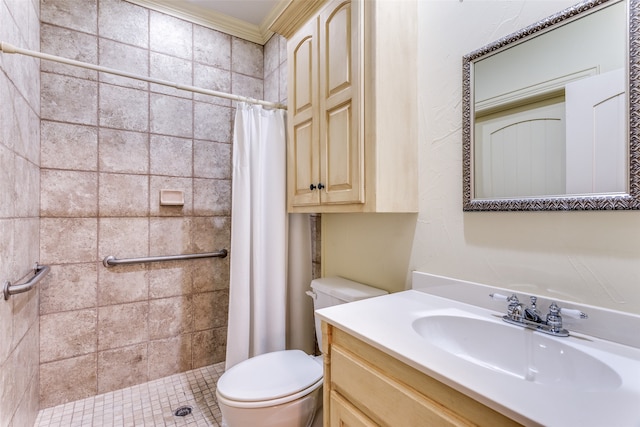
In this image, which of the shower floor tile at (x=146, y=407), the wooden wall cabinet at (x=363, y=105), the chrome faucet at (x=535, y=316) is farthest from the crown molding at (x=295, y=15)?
the shower floor tile at (x=146, y=407)

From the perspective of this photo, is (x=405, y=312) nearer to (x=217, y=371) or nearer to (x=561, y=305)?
(x=561, y=305)

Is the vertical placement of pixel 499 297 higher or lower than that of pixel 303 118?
lower

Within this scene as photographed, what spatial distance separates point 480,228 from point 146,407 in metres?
1.99

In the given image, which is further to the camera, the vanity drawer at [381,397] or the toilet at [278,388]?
the toilet at [278,388]

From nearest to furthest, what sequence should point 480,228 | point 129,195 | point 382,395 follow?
1. point 382,395
2. point 480,228
3. point 129,195

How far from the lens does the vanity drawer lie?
2.22 feet

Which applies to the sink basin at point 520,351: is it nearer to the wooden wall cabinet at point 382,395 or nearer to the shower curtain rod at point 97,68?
the wooden wall cabinet at point 382,395

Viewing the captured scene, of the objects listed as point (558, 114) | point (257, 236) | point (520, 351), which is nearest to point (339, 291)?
point (257, 236)

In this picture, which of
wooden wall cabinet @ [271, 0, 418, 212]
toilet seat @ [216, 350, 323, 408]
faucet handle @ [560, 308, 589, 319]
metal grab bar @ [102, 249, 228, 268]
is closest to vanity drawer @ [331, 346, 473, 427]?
toilet seat @ [216, 350, 323, 408]

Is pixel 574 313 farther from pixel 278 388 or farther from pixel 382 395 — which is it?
pixel 278 388

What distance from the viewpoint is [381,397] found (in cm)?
80

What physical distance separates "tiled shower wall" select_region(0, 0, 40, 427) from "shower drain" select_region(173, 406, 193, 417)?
2.12 ft

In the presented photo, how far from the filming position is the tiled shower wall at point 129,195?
68.1 inches

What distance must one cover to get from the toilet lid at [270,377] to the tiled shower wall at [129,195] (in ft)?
2.95
